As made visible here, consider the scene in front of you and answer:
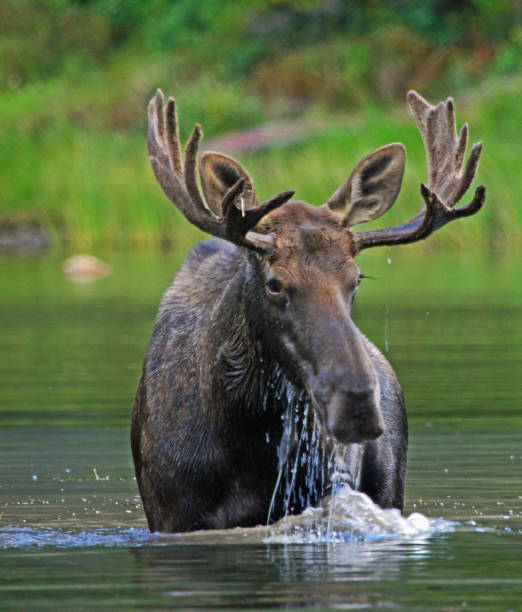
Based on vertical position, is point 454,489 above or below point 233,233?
below

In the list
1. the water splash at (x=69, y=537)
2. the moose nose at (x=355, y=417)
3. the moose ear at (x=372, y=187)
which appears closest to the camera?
the moose nose at (x=355, y=417)

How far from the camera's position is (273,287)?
717 cm

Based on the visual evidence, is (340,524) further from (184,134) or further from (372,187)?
(184,134)

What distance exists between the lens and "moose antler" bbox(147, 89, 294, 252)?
7.15 metres

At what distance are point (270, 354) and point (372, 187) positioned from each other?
1.04 meters

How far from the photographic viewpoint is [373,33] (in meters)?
45.2

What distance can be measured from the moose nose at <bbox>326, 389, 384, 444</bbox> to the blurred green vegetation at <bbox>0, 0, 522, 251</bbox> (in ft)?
69.6

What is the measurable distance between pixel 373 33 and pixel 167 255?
16.6m

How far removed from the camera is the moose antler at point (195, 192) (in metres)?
7.15

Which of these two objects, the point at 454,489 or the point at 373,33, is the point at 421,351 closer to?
the point at 454,489

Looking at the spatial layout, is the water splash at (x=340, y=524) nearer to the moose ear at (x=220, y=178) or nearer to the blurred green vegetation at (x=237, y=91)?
the moose ear at (x=220, y=178)

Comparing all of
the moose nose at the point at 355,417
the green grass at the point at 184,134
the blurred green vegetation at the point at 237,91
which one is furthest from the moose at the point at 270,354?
the blurred green vegetation at the point at 237,91

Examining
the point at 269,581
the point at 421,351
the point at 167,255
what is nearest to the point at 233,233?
the point at 269,581

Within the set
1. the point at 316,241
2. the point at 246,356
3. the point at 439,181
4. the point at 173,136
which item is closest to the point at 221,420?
the point at 246,356
